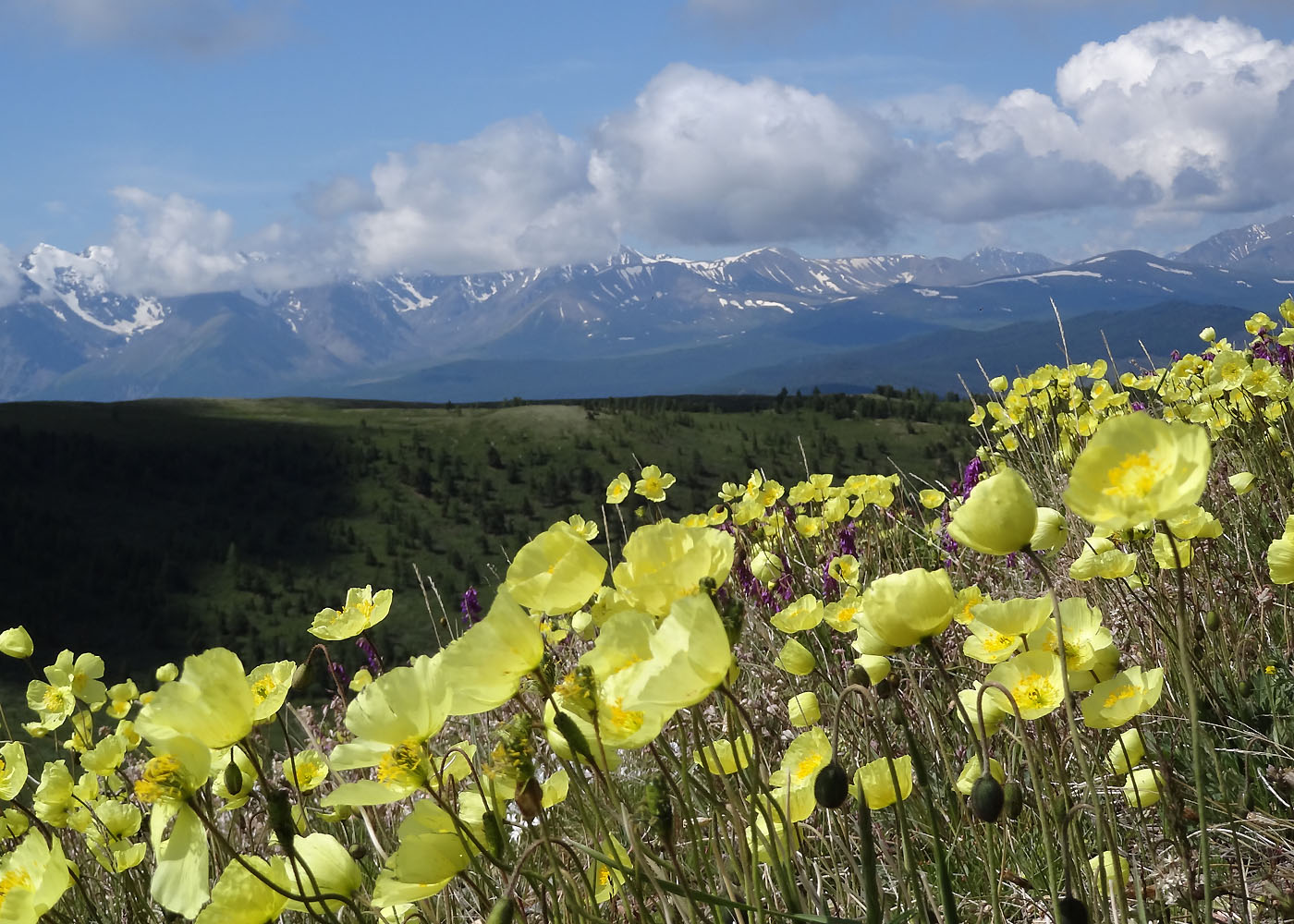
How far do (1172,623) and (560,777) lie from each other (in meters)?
2.02

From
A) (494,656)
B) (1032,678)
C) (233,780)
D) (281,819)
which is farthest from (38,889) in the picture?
(1032,678)

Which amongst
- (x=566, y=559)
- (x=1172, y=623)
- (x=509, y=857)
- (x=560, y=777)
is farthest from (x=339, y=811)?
(x=1172, y=623)

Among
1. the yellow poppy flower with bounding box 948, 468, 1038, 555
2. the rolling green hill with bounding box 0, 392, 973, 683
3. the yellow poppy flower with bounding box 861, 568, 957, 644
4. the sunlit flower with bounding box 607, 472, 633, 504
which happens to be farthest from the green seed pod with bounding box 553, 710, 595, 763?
the rolling green hill with bounding box 0, 392, 973, 683

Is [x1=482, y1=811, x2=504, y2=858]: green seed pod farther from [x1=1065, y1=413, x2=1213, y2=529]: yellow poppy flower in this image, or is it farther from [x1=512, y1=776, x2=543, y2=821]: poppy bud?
[x1=1065, y1=413, x2=1213, y2=529]: yellow poppy flower

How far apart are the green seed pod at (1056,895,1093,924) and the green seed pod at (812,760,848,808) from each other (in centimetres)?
33

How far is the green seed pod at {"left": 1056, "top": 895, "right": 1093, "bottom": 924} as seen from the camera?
4.45ft

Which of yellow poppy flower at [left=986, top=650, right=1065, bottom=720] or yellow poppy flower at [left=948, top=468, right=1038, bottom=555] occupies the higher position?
yellow poppy flower at [left=948, top=468, right=1038, bottom=555]

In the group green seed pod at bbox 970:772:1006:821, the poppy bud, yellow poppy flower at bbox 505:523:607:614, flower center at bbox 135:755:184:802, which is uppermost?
yellow poppy flower at bbox 505:523:607:614

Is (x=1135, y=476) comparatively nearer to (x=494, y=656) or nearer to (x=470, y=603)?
(x=494, y=656)

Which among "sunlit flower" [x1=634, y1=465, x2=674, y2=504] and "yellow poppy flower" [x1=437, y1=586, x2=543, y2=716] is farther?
"sunlit flower" [x1=634, y1=465, x2=674, y2=504]

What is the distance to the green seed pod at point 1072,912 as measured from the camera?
136 centimetres

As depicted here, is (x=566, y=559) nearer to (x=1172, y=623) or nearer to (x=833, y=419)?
(x=1172, y=623)

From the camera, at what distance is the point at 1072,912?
1.36 meters

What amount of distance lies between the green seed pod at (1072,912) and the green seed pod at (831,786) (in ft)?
1.07
